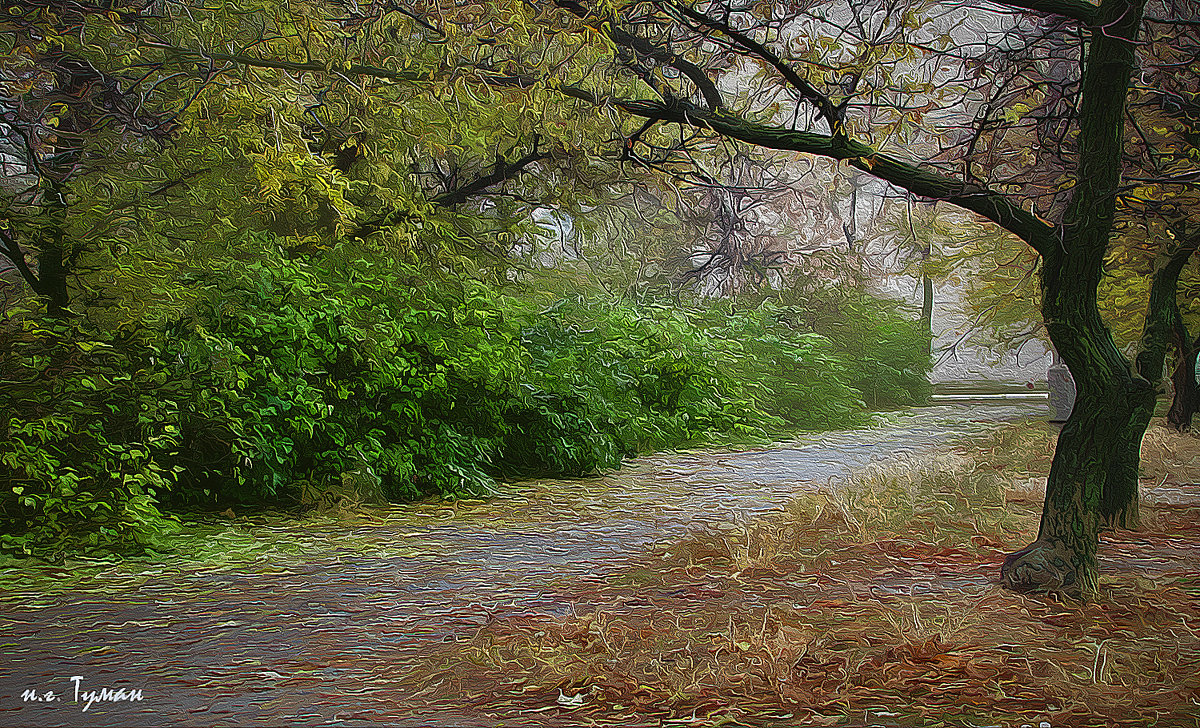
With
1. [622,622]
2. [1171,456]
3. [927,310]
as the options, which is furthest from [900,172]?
[927,310]

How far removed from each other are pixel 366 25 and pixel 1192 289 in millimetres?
10321

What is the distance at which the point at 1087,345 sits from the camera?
5.40m

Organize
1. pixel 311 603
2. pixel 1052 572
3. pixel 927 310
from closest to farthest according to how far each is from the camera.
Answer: pixel 1052 572
pixel 311 603
pixel 927 310

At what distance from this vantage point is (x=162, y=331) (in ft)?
23.5

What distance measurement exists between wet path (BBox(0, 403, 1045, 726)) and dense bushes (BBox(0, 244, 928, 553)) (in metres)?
0.55

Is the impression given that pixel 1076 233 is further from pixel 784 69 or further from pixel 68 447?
pixel 68 447

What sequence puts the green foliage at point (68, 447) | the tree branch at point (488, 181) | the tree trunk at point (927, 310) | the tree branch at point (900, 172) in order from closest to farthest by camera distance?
the tree branch at point (900, 172) → the green foliage at point (68, 447) → the tree branch at point (488, 181) → the tree trunk at point (927, 310)

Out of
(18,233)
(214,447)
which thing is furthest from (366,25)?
(214,447)

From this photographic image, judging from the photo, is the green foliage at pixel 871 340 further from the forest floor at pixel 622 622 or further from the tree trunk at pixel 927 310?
the forest floor at pixel 622 622

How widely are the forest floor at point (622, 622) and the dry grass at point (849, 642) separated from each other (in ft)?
0.05

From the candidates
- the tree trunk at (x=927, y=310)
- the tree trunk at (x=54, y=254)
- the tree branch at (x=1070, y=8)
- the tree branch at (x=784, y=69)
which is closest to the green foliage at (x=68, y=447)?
the tree trunk at (x=54, y=254)

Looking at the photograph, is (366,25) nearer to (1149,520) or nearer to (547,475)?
(547,475)

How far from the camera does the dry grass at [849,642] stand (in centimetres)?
A: 355

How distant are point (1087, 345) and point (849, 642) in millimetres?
2520
